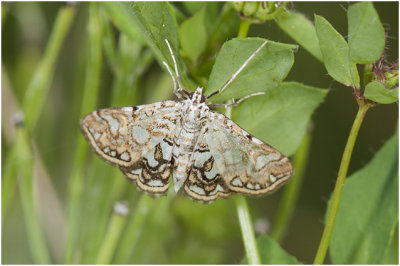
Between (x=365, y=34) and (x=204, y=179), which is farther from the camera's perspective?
(x=204, y=179)

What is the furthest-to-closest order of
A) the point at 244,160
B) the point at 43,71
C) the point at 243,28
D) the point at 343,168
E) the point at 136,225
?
1. the point at 43,71
2. the point at 136,225
3. the point at 244,160
4. the point at 243,28
5. the point at 343,168

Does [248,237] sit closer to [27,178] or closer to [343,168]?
[343,168]

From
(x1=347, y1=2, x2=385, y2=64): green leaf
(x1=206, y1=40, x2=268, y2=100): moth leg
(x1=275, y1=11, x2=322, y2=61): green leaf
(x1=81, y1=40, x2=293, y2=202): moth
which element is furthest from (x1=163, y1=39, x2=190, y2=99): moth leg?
(x1=347, y1=2, x2=385, y2=64): green leaf

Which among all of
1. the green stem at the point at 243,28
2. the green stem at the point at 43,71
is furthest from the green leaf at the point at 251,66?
the green stem at the point at 43,71

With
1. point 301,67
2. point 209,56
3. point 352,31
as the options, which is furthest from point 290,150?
point 301,67

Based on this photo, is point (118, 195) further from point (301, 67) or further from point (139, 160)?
point (301, 67)

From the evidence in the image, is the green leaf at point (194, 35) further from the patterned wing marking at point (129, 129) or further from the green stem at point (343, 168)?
the green stem at point (343, 168)

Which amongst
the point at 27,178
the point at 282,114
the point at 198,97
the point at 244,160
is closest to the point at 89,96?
the point at 27,178
